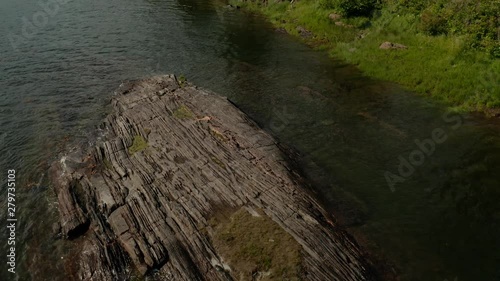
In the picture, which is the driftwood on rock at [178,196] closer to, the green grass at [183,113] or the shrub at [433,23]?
the green grass at [183,113]

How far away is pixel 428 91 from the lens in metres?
34.9

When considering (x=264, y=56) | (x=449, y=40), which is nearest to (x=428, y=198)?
(x=449, y=40)

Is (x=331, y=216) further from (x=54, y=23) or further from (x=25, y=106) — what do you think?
(x=54, y=23)

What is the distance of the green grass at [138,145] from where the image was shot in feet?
83.1

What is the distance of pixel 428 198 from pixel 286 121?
1231cm

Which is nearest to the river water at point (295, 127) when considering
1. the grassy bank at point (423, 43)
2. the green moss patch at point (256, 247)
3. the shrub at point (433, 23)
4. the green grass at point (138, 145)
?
the grassy bank at point (423, 43)

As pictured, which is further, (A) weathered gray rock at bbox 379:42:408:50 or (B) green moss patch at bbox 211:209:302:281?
(A) weathered gray rock at bbox 379:42:408:50

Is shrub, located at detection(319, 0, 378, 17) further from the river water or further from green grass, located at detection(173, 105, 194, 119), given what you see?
green grass, located at detection(173, 105, 194, 119)

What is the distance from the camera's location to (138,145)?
2584cm

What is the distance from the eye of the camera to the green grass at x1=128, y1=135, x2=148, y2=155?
25344 millimetres

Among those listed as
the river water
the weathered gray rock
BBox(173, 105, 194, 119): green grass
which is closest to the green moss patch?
the river water

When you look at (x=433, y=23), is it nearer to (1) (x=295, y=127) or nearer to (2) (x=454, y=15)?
(2) (x=454, y=15)

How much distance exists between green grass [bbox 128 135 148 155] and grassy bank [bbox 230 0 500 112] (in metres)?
24.0

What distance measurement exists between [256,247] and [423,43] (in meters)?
32.1
